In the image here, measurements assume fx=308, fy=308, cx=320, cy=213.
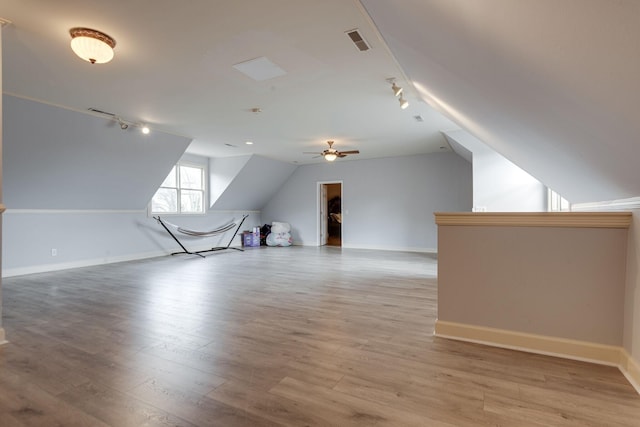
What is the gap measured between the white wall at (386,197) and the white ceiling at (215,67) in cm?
247

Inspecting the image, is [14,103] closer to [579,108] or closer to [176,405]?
[176,405]

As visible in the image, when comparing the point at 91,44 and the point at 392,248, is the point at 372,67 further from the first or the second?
the point at 392,248

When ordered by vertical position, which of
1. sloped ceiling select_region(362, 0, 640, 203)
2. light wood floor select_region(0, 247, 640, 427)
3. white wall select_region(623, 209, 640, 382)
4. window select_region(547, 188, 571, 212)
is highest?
sloped ceiling select_region(362, 0, 640, 203)

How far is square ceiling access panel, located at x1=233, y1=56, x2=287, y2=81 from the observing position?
2.97 m

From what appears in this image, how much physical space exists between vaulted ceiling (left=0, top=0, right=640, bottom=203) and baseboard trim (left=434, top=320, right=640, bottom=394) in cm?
104

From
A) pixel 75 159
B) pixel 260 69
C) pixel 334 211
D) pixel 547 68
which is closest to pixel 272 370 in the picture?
pixel 547 68

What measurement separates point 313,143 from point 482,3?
5614 millimetres

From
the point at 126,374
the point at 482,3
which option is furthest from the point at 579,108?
the point at 126,374

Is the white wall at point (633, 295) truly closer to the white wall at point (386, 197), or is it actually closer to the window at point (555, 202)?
the window at point (555, 202)

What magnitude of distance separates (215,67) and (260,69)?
447 millimetres

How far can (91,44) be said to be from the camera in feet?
8.00

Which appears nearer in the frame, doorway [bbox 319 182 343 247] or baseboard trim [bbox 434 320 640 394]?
baseboard trim [bbox 434 320 640 394]

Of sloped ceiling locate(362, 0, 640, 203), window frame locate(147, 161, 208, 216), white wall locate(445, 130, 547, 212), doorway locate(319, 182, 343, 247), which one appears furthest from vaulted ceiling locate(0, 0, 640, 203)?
doorway locate(319, 182, 343, 247)

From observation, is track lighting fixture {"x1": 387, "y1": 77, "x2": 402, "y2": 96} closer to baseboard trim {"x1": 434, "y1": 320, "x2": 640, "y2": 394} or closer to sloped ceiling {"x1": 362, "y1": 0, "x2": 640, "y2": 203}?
sloped ceiling {"x1": 362, "y1": 0, "x2": 640, "y2": 203}
